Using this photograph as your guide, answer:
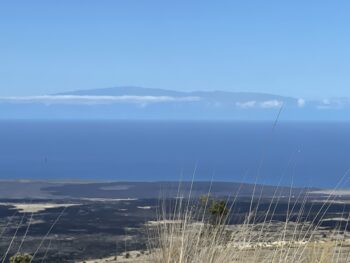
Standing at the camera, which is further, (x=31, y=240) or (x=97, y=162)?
(x=97, y=162)

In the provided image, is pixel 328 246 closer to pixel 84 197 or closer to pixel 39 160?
pixel 84 197

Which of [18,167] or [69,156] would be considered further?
[69,156]

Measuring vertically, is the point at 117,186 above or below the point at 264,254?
below

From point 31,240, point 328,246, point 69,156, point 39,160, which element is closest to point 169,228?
point 328,246

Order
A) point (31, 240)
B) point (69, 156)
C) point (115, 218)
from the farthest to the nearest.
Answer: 1. point (69, 156)
2. point (115, 218)
3. point (31, 240)

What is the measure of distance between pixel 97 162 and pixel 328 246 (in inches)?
6629

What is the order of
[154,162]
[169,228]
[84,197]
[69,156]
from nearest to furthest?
[169,228] → [84,197] → [154,162] → [69,156]

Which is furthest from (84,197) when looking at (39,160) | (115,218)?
(39,160)

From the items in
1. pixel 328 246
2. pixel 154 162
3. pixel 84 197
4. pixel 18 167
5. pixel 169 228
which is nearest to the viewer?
pixel 328 246

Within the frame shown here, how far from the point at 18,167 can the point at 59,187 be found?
5142cm

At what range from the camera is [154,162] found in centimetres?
16500

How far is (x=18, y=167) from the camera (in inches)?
5915

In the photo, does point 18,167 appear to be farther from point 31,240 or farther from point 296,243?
point 296,243

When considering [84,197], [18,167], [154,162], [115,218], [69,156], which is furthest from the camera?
[69,156]
